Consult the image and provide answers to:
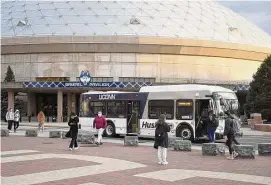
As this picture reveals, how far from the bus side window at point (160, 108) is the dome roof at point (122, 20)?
3694 cm

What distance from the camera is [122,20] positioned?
2643 inches

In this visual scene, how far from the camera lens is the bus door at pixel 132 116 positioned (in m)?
29.3

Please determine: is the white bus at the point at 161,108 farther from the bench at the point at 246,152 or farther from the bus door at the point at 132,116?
the bench at the point at 246,152

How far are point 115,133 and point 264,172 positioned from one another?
17380 mm

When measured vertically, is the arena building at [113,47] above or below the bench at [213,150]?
above

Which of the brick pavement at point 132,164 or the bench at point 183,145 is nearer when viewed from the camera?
the brick pavement at point 132,164

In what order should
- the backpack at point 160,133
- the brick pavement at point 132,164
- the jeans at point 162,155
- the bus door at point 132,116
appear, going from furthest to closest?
the bus door at point 132,116 → the backpack at point 160,133 → the jeans at point 162,155 → the brick pavement at point 132,164

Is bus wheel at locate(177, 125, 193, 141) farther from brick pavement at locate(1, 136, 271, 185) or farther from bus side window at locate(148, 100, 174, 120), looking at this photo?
brick pavement at locate(1, 136, 271, 185)

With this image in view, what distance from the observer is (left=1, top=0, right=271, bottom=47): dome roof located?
6544 cm

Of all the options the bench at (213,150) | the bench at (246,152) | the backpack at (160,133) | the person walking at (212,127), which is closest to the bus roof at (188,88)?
the person walking at (212,127)

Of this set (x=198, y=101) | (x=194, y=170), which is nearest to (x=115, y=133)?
(x=198, y=101)

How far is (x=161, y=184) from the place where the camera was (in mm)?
A: 11648

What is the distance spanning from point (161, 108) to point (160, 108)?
0.10m

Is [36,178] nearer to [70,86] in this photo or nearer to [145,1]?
[70,86]
